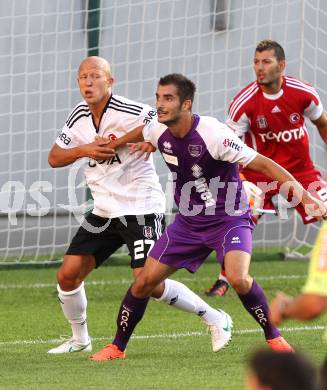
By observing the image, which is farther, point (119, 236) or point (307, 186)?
point (307, 186)

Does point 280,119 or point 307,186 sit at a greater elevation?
point 280,119

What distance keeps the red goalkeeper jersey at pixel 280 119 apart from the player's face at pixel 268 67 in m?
0.18

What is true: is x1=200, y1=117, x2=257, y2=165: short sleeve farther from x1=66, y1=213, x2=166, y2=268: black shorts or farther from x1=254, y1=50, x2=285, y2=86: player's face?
x1=254, y1=50, x2=285, y2=86: player's face

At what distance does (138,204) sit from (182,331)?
54.9 inches

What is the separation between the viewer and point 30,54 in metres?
13.7

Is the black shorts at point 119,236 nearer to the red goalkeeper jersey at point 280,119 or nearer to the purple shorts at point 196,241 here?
the purple shorts at point 196,241

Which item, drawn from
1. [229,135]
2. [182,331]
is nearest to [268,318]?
[229,135]

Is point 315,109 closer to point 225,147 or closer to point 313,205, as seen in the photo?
point 225,147

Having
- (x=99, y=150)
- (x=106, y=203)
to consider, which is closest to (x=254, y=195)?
(x=106, y=203)

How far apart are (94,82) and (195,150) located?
1049mm

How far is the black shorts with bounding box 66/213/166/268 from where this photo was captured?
812 cm

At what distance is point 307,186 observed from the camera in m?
10.9

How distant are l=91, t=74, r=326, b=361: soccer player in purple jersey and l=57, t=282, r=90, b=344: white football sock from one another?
506 millimetres

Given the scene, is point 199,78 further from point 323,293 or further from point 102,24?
point 323,293
